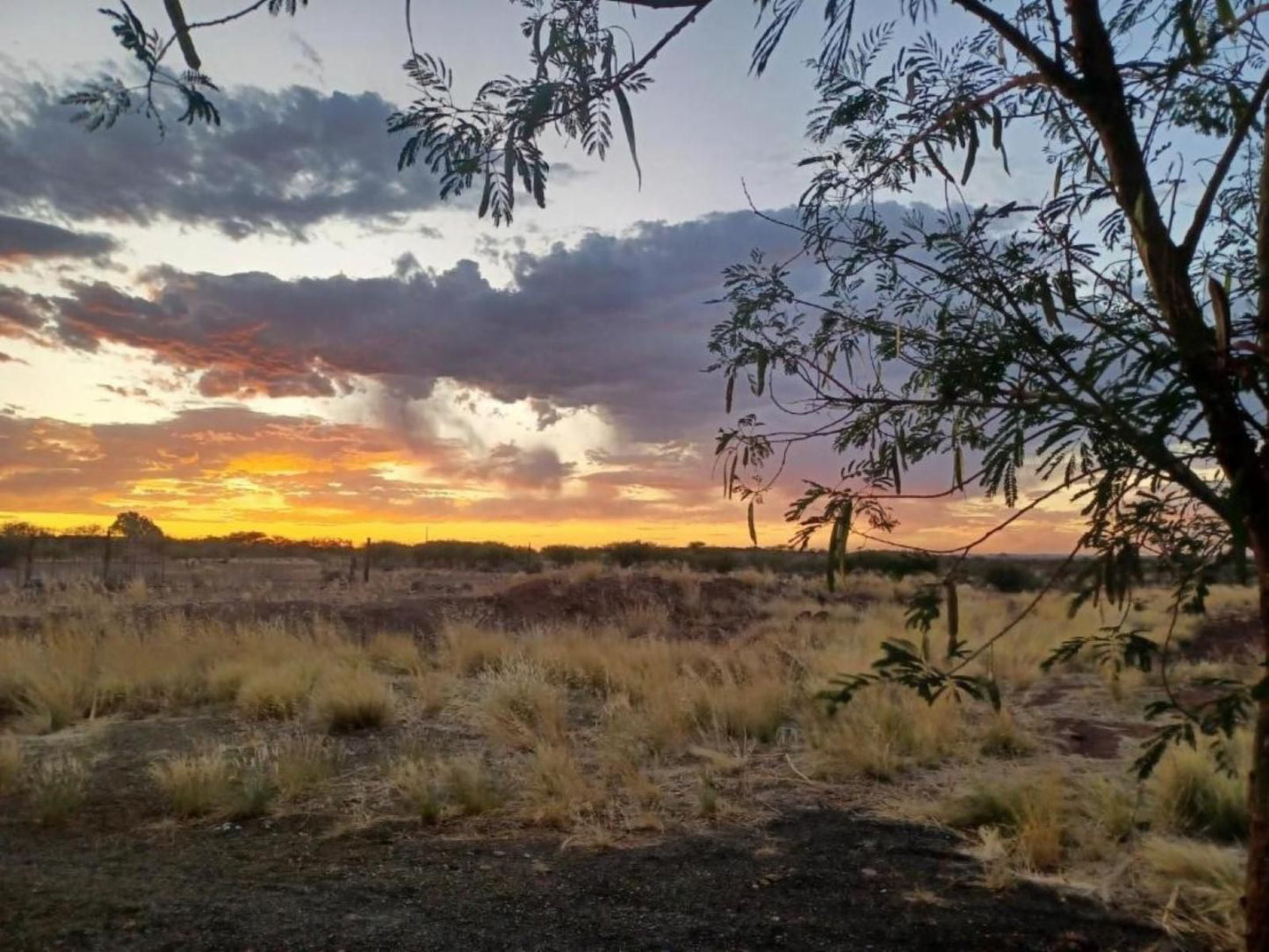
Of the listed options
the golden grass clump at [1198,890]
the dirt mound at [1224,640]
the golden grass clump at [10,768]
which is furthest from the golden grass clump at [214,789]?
the dirt mound at [1224,640]

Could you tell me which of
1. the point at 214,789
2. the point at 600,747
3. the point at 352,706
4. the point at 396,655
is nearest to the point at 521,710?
the point at 600,747

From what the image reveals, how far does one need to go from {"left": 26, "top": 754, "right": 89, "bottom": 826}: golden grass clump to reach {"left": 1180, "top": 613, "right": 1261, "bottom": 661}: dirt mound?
16699 mm

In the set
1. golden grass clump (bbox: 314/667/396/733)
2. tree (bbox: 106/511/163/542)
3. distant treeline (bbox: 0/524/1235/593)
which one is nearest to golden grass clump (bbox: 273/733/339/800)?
golden grass clump (bbox: 314/667/396/733)

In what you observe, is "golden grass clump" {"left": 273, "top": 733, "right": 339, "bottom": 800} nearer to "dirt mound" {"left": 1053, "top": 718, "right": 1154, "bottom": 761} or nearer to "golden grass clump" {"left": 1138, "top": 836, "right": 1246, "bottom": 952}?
"golden grass clump" {"left": 1138, "top": 836, "right": 1246, "bottom": 952}

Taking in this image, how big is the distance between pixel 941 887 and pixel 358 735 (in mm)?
6237

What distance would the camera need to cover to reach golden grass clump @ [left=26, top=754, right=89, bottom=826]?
702 centimetres

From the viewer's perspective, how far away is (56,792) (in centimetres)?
712

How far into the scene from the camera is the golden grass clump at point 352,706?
33.9 ft

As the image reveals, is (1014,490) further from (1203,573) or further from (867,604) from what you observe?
(867,604)

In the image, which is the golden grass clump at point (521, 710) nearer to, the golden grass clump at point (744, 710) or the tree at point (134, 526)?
the golden grass clump at point (744, 710)

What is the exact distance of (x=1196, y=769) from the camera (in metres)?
7.43

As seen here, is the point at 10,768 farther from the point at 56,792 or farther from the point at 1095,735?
the point at 1095,735

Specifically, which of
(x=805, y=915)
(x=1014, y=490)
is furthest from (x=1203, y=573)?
(x=805, y=915)

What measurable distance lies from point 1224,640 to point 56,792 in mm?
20087
